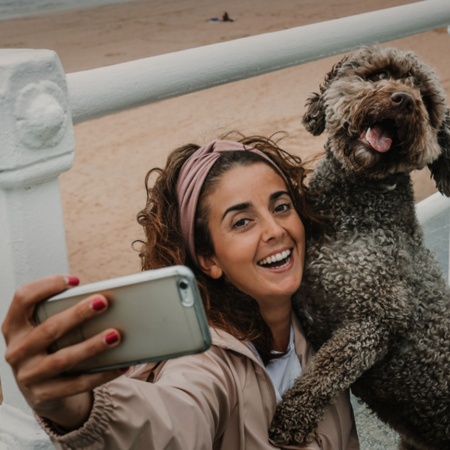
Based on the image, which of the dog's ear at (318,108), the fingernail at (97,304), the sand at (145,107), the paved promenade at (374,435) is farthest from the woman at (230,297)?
the paved promenade at (374,435)

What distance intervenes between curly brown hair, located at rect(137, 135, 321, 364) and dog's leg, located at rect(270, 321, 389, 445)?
135mm

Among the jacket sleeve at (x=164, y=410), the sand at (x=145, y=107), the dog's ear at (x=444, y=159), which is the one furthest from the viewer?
the sand at (x=145, y=107)

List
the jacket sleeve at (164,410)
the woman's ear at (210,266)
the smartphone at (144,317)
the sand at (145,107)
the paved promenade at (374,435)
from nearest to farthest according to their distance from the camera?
the smartphone at (144,317) → the jacket sleeve at (164,410) → the woman's ear at (210,266) → the paved promenade at (374,435) → the sand at (145,107)

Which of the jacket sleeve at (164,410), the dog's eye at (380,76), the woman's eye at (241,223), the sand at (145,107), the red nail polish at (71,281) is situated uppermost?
the dog's eye at (380,76)

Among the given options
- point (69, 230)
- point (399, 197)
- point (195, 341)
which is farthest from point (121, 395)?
point (69, 230)

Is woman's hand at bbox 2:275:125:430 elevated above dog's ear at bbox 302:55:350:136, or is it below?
below

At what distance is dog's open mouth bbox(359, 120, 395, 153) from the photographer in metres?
2.24

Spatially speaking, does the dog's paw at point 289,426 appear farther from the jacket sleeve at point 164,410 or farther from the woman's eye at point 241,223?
the woman's eye at point 241,223

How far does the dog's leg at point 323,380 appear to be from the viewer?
7.04 feet

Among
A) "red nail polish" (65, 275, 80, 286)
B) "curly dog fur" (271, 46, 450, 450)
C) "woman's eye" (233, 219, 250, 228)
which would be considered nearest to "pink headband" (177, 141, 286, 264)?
"woman's eye" (233, 219, 250, 228)

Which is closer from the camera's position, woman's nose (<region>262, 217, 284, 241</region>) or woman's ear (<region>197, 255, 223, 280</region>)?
woman's nose (<region>262, 217, 284, 241</region>)

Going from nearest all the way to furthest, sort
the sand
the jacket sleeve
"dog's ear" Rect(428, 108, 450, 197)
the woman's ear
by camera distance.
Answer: the jacket sleeve
the woman's ear
"dog's ear" Rect(428, 108, 450, 197)
the sand

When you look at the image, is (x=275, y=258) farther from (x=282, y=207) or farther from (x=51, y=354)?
(x=51, y=354)

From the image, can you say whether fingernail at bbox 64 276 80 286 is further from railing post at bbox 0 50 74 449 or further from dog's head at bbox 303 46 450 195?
dog's head at bbox 303 46 450 195
